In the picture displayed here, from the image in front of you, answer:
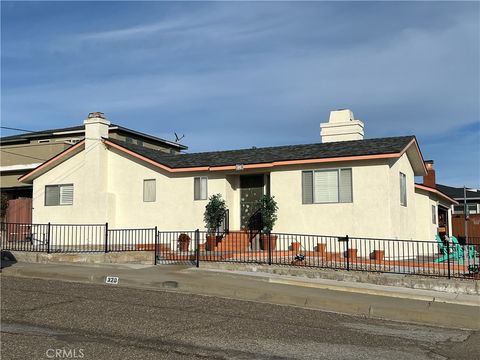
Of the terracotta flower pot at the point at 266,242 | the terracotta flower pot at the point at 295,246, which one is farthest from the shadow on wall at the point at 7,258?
the terracotta flower pot at the point at 295,246

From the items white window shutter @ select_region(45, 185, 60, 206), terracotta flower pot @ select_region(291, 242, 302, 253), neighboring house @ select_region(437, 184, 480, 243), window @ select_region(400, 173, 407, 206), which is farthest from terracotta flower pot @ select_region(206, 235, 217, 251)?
neighboring house @ select_region(437, 184, 480, 243)

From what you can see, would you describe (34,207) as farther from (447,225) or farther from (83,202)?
(447,225)

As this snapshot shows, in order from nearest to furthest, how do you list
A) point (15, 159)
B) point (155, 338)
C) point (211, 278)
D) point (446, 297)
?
1. point (155, 338)
2. point (446, 297)
3. point (211, 278)
4. point (15, 159)

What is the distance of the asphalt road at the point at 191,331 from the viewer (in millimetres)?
7270

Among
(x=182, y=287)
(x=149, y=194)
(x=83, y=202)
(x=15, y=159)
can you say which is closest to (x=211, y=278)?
(x=182, y=287)

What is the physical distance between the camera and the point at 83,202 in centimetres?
2330

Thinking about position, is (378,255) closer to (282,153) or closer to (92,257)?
(282,153)

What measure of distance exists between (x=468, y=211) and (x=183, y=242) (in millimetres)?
33167

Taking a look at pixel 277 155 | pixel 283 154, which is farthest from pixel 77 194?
pixel 283 154

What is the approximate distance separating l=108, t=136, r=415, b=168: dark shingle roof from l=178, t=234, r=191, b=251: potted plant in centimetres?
341

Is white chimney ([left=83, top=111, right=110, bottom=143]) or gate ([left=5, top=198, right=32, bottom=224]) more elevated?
white chimney ([left=83, top=111, right=110, bottom=143])

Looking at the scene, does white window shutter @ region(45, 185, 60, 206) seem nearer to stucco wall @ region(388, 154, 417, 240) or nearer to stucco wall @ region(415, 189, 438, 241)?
stucco wall @ region(388, 154, 417, 240)

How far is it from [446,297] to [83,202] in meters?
16.2

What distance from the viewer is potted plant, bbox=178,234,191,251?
19231 millimetres
